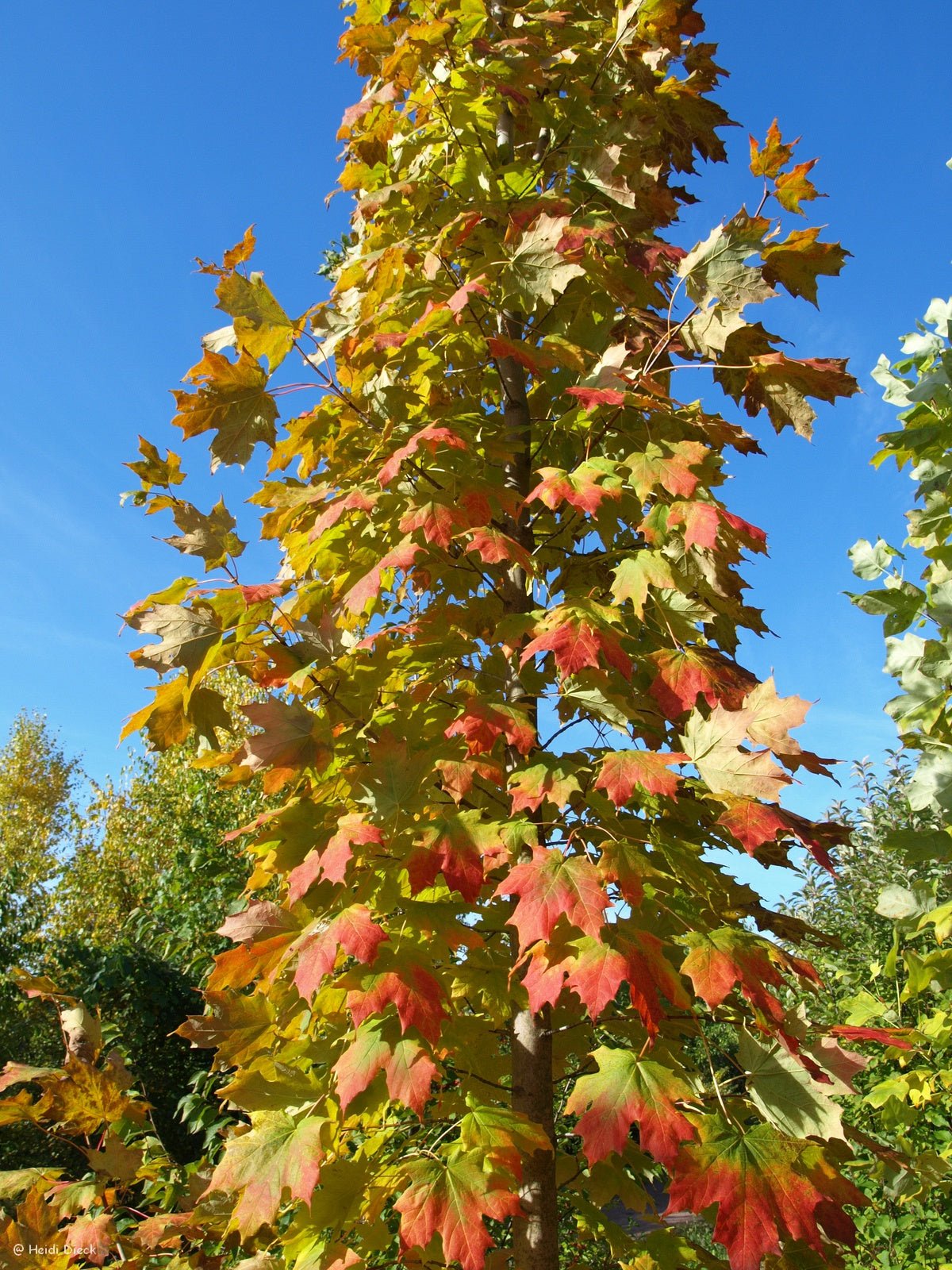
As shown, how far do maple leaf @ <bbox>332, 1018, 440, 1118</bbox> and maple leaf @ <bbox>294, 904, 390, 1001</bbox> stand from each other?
171mm

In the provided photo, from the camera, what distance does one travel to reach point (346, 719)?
6.10 ft

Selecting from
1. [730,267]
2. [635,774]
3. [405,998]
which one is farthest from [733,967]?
[730,267]

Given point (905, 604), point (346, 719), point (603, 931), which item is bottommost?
point (603, 931)

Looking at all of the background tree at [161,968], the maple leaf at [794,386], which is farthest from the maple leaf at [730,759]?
the background tree at [161,968]

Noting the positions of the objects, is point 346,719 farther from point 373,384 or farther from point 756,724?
point 373,384

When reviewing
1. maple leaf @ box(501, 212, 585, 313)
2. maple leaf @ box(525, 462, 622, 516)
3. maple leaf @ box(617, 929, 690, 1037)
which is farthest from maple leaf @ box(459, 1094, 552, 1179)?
maple leaf @ box(501, 212, 585, 313)

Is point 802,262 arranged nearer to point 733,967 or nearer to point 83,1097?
point 733,967

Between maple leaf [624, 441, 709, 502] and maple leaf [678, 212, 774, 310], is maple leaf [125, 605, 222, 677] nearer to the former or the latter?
maple leaf [624, 441, 709, 502]

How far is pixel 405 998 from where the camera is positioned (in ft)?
5.05

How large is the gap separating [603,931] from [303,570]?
50.9 inches

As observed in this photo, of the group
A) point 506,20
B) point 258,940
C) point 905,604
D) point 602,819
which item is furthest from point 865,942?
point 506,20

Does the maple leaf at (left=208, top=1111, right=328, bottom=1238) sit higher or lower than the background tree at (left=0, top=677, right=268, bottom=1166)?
lower

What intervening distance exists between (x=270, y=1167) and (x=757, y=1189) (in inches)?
34.6

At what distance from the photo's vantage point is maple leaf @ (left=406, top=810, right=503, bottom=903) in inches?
63.3
